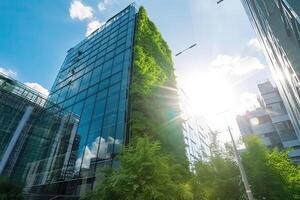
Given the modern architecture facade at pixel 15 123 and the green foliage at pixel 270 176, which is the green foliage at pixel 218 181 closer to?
the green foliage at pixel 270 176

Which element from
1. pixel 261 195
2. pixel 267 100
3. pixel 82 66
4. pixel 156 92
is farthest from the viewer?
pixel 267 100

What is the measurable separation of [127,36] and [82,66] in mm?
8151

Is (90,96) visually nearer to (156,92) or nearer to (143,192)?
(156,92)

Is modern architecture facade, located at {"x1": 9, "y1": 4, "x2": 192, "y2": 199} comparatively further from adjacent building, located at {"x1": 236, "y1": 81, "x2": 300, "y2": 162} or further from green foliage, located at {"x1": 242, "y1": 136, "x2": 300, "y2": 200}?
adjacent building, located at {"x1": 236, "y1": 81, "x2": 300, "y2": 162}

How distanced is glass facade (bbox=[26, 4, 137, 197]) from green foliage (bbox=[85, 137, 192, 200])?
8.55 ft

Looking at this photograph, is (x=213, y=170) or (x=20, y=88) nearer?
(x=213, y=170)

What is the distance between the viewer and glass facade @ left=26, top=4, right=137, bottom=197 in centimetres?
1616

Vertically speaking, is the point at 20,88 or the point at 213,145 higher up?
the point at 20,88

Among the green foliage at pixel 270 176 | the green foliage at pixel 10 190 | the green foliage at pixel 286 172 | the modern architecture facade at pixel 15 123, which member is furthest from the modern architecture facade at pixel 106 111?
the green foliage at pixel 286 172

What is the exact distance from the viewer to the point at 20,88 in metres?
23.6

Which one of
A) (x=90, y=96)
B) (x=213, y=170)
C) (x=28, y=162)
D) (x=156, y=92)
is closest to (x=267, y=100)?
(x=156, y=92)

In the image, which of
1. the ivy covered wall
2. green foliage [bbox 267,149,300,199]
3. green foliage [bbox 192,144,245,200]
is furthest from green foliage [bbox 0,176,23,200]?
green foliage [bbox 267,149,300,199]

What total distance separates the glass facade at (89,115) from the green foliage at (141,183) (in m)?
2.60

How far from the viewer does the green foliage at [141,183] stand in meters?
8.66
